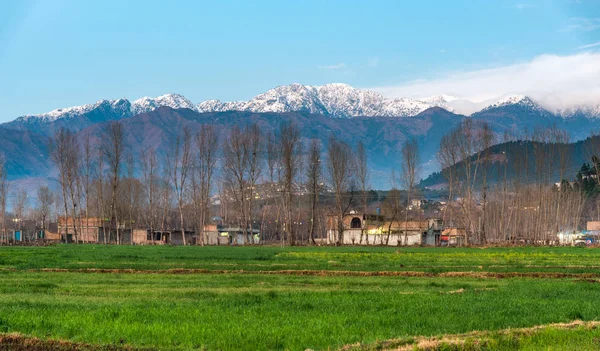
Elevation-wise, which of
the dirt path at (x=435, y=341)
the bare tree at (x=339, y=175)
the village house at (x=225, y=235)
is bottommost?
the village house at (x=225, y=235)

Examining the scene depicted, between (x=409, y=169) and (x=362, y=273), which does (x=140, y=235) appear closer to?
(x=409, y=169)

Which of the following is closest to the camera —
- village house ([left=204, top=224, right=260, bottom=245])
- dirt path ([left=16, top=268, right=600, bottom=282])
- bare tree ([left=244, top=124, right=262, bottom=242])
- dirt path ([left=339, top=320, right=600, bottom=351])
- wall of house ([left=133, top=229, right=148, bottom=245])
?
dirt path ([left=339, top=320, right=600, bottom=351])

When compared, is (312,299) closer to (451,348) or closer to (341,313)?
(341,313)

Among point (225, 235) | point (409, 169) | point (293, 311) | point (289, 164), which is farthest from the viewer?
point (225, 235)

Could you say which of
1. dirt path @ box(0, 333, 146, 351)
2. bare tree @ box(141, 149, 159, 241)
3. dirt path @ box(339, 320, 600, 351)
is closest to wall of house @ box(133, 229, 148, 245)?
bare tree @ box(141, 149, 159, 241)

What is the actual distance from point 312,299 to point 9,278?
55.5 feet

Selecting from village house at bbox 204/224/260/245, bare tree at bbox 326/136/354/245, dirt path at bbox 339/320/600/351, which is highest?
bare tree at bbox 326/136/354/245

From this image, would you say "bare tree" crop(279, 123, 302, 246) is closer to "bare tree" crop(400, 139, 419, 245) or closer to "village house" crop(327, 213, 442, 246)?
"village house" crop(327, 213, 442, 246)

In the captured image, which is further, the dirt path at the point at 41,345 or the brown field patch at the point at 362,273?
the brown field patch at the point at 362,273

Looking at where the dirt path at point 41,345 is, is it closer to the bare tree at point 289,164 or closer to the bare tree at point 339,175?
the bare tree at point 289,164

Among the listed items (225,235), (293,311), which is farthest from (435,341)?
(225,235)

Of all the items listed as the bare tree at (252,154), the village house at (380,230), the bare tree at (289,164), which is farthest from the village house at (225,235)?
the bare tree at (289,164)

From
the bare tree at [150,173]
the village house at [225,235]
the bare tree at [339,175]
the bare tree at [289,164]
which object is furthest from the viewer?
the village house at [225,235]

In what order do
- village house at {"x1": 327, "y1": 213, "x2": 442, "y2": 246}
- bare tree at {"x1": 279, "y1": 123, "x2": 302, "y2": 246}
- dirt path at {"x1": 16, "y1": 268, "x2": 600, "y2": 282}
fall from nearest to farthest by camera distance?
dirt path at {"x1": 16, "y1": 268, "x2": 600, "y2": 282} → bare tree at {"x1": 279, "y1": 123, "x2": 302, "y2": 246} → village house at {"x1": 327, "y1": 213, "x2": 442, "y2": 246}
